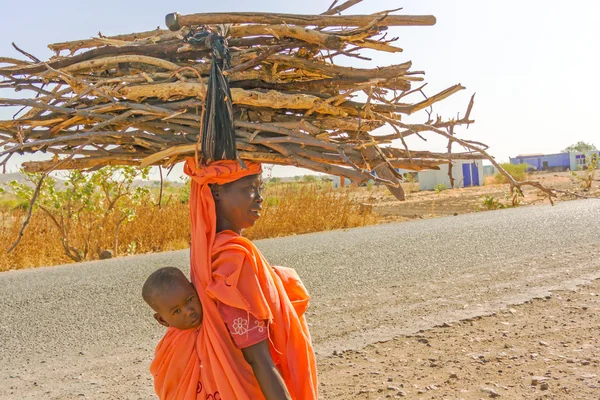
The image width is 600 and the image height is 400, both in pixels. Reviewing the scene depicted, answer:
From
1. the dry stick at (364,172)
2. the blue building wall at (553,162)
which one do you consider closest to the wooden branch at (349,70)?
the dry stick at (364,172)

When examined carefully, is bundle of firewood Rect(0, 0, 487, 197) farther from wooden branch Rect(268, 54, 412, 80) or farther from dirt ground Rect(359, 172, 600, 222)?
dirt ground Rect(359, 172, 600, 222)

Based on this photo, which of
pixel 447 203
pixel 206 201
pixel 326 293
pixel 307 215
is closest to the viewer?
pixel 206 201

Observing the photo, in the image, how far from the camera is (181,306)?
71.4 inches

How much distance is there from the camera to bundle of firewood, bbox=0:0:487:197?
208cm

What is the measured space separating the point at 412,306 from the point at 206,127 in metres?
4.56

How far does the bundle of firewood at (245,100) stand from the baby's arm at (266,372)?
68 cm

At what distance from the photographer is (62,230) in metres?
9.87

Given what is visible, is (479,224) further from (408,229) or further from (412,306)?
(412,306)

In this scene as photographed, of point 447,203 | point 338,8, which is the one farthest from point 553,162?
point 338,8

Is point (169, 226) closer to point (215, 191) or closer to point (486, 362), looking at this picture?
point (486, 362)

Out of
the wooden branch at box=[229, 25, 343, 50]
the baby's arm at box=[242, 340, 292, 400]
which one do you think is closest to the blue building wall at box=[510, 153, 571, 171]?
the wooden branch at box=[229, 25, 343, 50]

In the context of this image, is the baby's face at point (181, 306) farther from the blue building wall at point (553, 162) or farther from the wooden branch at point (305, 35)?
the blue building wall at point (553, 162)

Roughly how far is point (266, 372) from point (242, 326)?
0.16 m

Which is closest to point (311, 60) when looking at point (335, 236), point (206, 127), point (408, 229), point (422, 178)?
point (206, 127)
